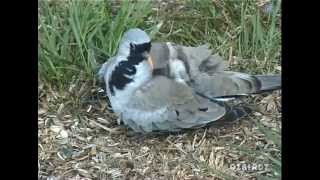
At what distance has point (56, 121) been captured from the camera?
1.64 meters

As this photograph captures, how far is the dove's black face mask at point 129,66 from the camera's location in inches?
63.5

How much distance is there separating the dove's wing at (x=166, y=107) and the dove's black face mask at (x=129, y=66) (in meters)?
0.03

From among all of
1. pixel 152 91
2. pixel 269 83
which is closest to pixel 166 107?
pixel 152 91

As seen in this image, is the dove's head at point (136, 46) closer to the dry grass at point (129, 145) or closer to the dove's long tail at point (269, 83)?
the dry grass at point (129, 145)

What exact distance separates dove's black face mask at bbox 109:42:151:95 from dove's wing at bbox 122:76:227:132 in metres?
0.03

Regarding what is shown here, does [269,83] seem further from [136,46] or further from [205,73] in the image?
[136,46]

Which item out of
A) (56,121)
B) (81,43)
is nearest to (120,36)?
(81,43)

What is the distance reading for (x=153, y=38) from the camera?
5.38ft

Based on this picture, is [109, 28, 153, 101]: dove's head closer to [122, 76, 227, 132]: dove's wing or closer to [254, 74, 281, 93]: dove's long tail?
[122, 76, 227, 132]: dove's wing

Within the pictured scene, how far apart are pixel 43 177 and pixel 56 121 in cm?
11

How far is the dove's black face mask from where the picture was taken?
161cm

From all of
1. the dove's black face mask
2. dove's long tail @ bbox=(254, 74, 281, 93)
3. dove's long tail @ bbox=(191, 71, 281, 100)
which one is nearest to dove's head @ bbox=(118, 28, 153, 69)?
the dove's black face mask

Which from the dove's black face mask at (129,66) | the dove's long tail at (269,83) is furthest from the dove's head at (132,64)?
the dove's long tail at (269,83)

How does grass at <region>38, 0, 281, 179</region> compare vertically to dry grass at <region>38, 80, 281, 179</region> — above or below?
above
